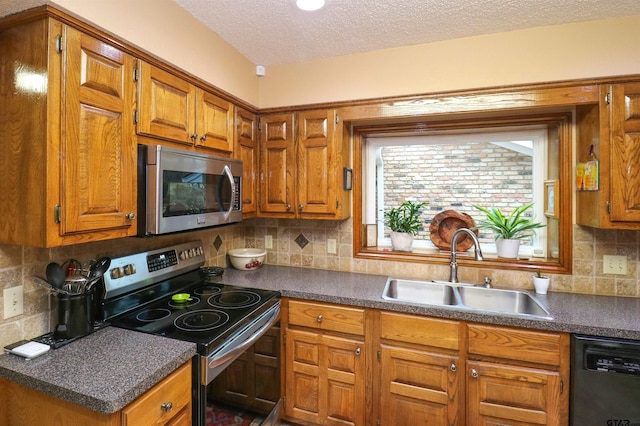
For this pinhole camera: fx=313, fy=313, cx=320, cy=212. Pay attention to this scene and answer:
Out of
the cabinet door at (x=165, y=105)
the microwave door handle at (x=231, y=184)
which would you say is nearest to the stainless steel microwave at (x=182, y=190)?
the microwave door handle at (x=231, y=184)

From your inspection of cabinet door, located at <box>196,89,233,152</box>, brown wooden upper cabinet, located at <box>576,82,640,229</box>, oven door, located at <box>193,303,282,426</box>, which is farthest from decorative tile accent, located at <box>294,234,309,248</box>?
brown wooden upper cabinet, located at <box>576,82,640,229</box>

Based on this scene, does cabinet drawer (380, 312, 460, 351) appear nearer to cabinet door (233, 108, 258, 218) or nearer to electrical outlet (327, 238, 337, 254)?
electrical outlet (327, 238, 337, 254)

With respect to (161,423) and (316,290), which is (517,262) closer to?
Answer: (316,290)

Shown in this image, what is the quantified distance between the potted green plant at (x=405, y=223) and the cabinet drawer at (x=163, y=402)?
5.43 ft

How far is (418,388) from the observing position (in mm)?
1694

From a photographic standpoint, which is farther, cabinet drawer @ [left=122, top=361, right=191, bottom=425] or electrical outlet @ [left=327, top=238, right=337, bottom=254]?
electrical outlet @ [left=327, top=238, right=337, bottom=254]

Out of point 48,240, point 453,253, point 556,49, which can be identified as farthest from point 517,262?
point 48,240

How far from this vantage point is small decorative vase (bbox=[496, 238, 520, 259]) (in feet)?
6.92

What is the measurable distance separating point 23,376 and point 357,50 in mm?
2336

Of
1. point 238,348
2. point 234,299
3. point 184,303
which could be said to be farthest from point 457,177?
point 184,303

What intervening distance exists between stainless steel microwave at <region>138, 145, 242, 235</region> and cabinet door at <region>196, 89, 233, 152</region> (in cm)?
13

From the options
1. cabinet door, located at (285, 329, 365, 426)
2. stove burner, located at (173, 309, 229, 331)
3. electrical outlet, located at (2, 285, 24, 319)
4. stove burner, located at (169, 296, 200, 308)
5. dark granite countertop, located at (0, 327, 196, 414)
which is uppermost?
electrical outlet, located at (2, 285, 24, 319)

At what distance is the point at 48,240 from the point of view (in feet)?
3.63

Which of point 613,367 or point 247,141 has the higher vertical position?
point 247,141
